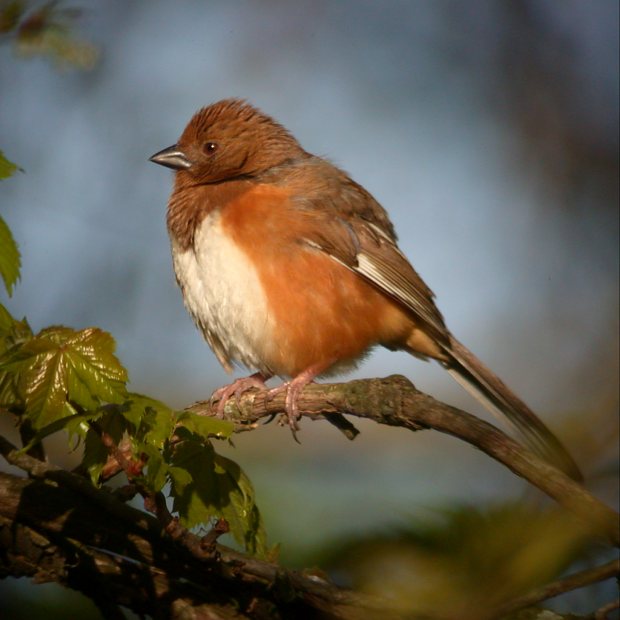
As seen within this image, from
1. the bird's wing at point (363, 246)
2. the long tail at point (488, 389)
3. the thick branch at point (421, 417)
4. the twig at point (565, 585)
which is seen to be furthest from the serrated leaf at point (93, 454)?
the bird's wing at point (363, 246)

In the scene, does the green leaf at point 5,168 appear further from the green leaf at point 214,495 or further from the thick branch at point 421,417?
the thick branch at point 421,417

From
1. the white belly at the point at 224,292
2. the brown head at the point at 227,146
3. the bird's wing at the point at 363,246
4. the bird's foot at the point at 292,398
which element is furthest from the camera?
the brown head at the point at 227,146

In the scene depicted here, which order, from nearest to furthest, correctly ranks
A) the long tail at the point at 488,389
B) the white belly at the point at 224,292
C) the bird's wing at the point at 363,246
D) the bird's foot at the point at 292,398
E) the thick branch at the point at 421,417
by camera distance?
the thick branch at the point at 421,417
the bird's foot at the point at 292,398
the long tail at the point at 488,389
the white belly at the point at 224,292
the bird's wing at the point at 363,246

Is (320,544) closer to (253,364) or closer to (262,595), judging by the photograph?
(262,595)

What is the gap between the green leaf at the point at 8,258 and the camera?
2.48 m

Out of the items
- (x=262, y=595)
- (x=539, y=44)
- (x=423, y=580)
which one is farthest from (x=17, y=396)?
(x=539, y=44)

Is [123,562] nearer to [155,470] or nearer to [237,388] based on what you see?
[155,470]

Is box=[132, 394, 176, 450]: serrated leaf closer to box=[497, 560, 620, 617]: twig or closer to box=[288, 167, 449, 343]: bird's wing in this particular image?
box=[497, 560, 620, 617]: twig

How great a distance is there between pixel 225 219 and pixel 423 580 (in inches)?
135

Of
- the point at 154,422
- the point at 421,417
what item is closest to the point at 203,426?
the point at 154,422

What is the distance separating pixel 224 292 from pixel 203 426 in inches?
81.4

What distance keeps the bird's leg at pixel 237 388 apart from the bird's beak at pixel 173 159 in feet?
4.12

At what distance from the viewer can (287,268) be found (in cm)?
446

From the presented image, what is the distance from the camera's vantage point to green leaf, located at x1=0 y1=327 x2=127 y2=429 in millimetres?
2340
